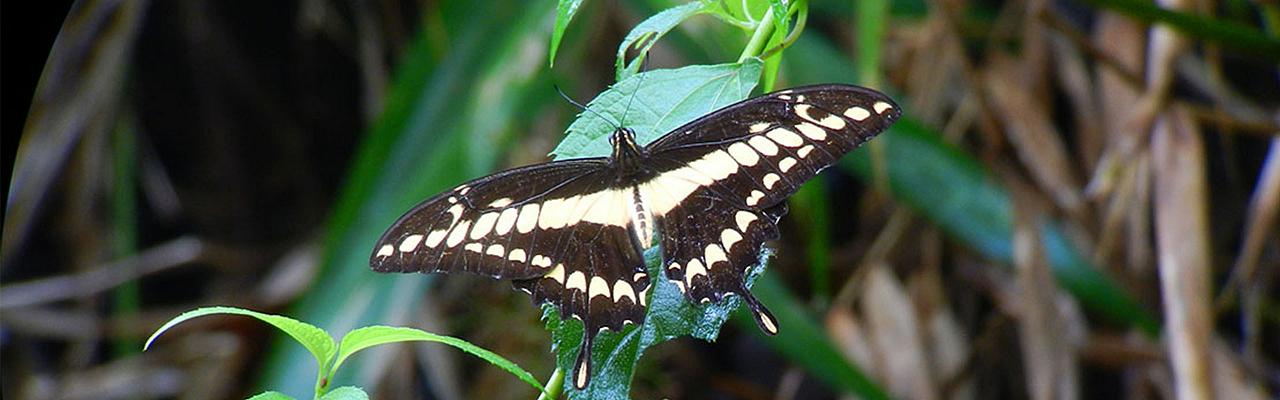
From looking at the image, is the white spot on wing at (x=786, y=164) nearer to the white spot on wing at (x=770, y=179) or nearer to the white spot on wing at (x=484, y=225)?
the white spot on wing at (x=770, y=179)

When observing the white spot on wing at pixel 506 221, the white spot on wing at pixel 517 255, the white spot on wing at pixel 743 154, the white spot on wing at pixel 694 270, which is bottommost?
the white spot on wing at pixel 517 255

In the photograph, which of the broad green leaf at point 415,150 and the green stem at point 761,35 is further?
the broad green leaf at point 415,150

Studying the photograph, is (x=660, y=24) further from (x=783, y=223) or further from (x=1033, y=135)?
(x=783, y=223)

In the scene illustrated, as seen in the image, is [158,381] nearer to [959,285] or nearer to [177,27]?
[177,27]

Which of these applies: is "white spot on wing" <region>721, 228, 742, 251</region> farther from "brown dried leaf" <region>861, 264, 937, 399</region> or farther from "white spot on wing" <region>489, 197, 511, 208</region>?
"brown dried leaf" <region>861, 264, 937, 399</region>

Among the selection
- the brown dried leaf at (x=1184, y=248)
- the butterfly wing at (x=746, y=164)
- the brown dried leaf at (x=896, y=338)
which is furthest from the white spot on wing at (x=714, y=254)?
the brown dried leaf at (x=896, y=338)

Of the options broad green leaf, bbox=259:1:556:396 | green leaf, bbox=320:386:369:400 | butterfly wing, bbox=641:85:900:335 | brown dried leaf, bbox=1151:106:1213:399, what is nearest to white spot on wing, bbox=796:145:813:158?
butterfly wing, bbox=641:85:900:335

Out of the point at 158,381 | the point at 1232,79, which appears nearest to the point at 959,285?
the point at 1232,79

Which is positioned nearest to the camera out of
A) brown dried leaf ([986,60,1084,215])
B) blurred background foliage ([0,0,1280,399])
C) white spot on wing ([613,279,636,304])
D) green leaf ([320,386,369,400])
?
green leaf ([320,386,369,400])
